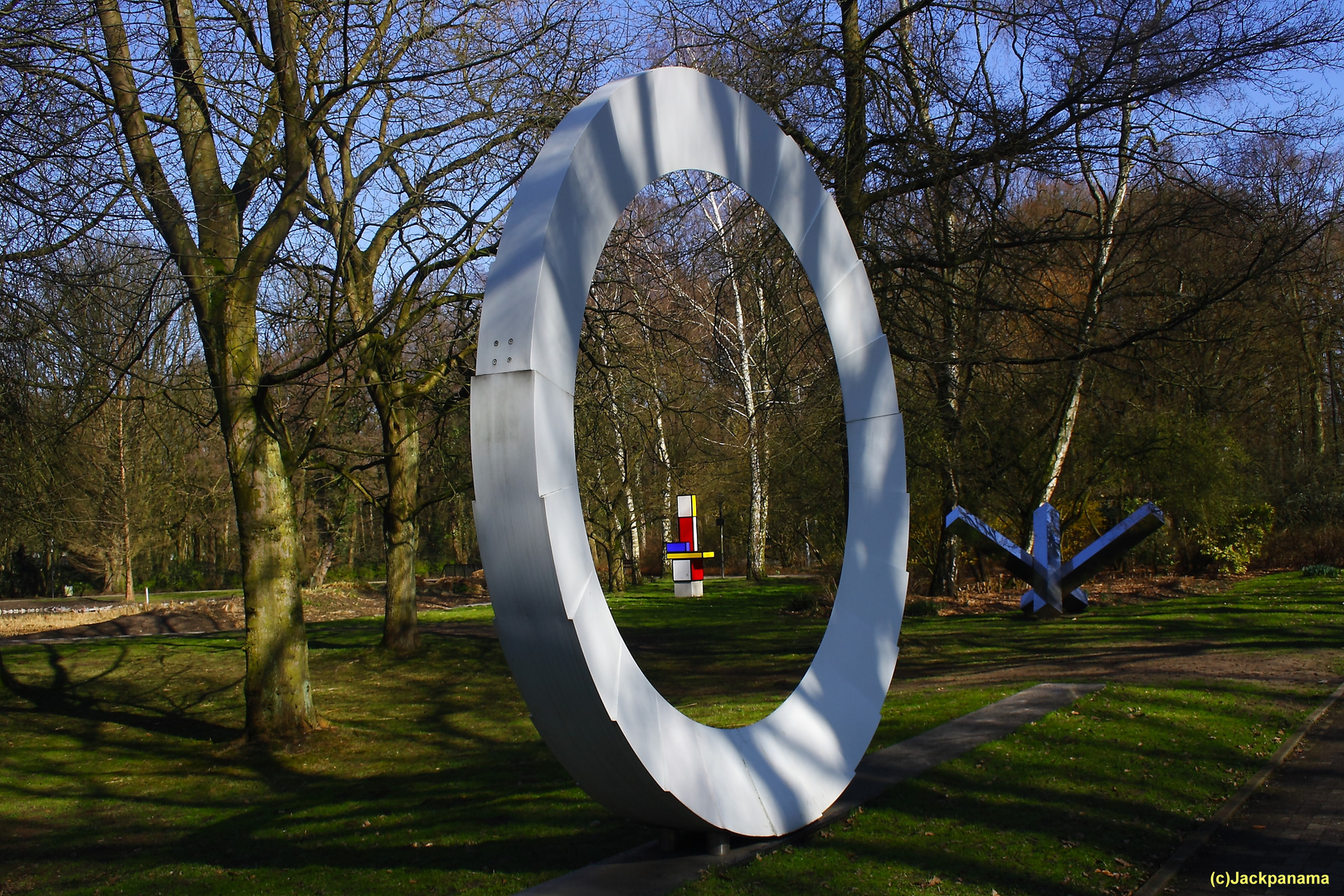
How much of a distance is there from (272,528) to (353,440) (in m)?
16.6

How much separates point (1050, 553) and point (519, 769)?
11.4 metres

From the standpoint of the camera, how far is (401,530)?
53.1ft

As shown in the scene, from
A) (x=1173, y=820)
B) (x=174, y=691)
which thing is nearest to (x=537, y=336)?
(x=1173, y=820)

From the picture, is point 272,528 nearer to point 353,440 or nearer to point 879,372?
point 879,372

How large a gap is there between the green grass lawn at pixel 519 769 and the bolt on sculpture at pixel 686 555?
1001 centimetres

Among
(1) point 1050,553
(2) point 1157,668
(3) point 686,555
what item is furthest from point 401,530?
(3) point 686,555

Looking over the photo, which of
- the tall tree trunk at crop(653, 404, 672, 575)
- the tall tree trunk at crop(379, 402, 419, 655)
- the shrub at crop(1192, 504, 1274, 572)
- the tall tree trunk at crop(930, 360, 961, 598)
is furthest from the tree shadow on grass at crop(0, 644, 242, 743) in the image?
the shrub at crop(1192, 504, 1274, 572)

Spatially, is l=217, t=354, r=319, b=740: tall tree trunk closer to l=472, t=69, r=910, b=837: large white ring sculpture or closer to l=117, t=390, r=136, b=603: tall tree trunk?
l=472, t=69, r=910, b=837: large white ring sculpture

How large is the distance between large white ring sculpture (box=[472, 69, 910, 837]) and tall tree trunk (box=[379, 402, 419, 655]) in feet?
35.4

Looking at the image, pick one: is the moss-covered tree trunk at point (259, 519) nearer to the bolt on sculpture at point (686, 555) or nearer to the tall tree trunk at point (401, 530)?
the tall tree trunk at point (401, 530)

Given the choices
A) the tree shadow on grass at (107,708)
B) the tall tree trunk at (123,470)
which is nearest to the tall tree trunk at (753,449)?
the tree shadow on grass at (107,708)

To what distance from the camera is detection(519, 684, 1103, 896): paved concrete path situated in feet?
16.5

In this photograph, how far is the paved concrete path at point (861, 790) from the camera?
5031mm

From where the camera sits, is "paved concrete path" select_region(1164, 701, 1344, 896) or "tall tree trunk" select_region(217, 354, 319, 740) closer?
"paved concrete path" select_region(1164, 701, 1344, 896)
